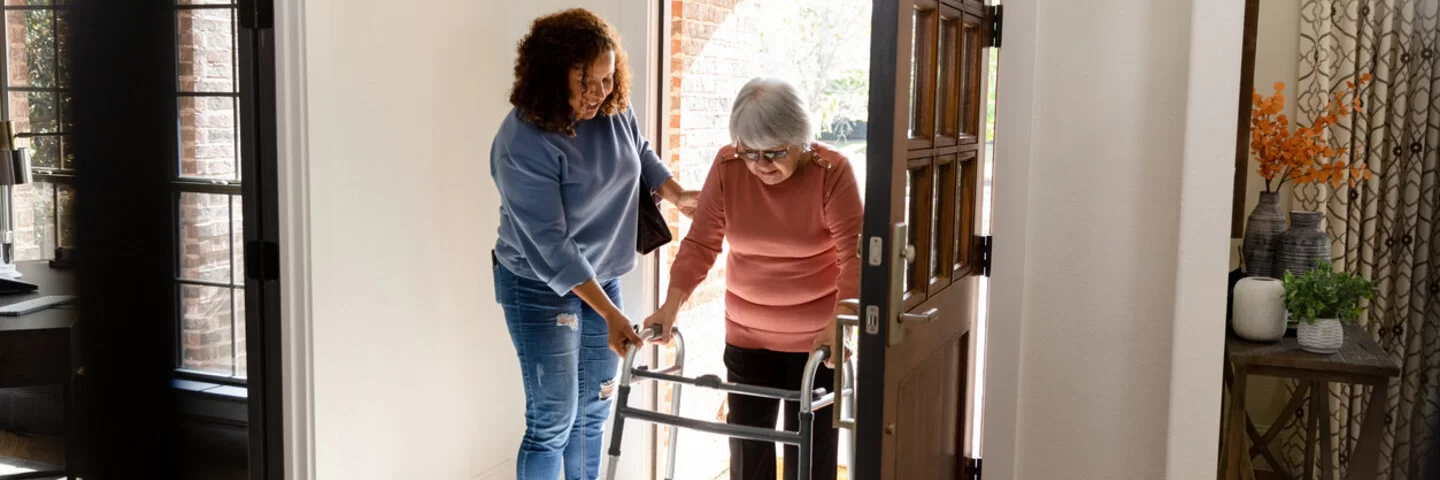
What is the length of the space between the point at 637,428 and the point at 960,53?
189cm

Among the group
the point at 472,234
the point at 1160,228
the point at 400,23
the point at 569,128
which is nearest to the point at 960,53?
the point at 1160,228

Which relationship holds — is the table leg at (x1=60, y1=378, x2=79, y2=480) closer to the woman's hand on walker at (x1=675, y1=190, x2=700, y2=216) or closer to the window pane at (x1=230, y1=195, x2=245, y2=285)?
the window pane at (x1=230, y1=195, x2=245, y2=285)

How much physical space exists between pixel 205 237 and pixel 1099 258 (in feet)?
7.27

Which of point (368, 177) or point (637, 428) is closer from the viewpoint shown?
point (368, 177)

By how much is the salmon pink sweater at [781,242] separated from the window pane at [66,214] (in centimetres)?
142

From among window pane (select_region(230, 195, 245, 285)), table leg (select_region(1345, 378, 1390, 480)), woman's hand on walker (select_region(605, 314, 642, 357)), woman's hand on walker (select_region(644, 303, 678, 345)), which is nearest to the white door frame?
window pane (select_region(230, 195, 245, 285))

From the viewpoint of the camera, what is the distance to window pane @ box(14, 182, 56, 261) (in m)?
2.61

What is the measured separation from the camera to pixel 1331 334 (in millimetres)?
2596

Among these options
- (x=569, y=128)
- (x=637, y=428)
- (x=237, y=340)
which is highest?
(x=569, y=128)

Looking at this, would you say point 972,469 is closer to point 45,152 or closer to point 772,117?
point 772,117

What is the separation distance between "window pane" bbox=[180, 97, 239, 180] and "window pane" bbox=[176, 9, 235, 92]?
38mm

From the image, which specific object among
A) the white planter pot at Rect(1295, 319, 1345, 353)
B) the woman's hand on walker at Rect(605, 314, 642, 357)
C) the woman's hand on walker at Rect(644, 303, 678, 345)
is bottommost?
the woman's hand on walker at Rect(605, 314, 642, 357)

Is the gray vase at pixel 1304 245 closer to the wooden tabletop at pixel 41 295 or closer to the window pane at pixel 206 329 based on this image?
the window pane at pixel 206 329

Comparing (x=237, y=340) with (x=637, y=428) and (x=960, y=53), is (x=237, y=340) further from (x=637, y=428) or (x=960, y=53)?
(x=960, y=53)
